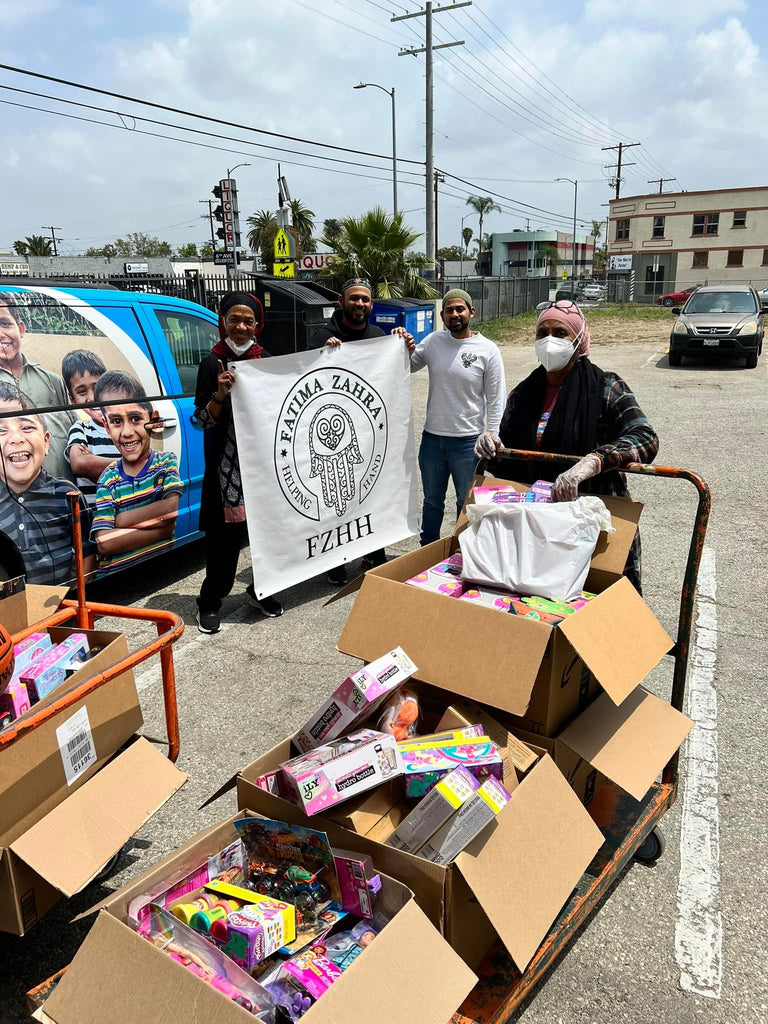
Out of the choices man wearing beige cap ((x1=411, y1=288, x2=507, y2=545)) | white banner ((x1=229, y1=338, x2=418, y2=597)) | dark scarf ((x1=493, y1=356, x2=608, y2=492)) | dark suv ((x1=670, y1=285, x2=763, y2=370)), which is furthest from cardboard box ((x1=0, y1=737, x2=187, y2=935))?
dark suv ((x1=670, y1=285, x2=763, y2=370))

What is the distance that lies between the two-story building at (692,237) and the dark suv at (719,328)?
36313 millimetres

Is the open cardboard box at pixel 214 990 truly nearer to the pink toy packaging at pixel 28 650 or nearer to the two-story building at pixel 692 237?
the pink toy packaging at pixel 28 650

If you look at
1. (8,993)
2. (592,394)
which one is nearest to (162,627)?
(8,993)

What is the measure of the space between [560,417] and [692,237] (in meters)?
61.3

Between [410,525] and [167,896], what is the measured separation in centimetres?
389

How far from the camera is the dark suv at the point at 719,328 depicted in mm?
16391

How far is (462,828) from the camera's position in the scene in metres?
1.88

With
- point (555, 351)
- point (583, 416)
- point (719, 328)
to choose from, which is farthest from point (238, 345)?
point (719, 328)

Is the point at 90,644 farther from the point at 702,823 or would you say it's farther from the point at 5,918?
the point at 702,823

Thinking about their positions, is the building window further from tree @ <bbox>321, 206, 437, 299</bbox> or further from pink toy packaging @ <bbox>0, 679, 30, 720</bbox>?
pink toy packaging @ <bbox>0, 679, 30, 720</bbox>

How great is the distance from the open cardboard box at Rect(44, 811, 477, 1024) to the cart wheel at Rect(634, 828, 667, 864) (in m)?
1.36

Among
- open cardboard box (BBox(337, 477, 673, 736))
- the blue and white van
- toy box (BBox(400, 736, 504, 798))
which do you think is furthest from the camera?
the blue and white van

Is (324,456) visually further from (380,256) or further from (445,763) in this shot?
(380,256)

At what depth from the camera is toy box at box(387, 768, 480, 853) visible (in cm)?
Result: 190
